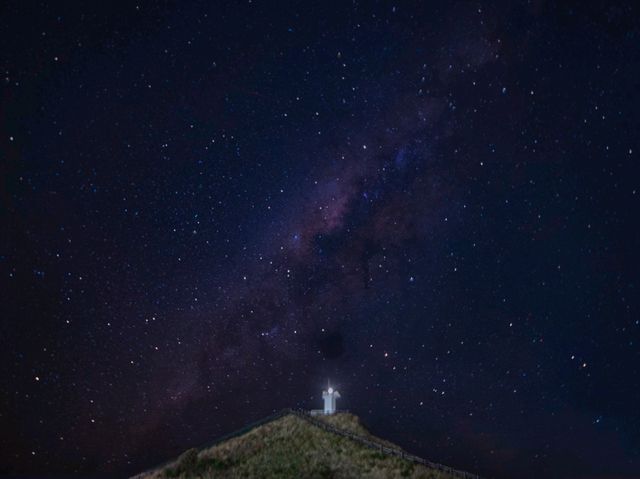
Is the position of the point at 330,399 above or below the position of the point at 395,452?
above

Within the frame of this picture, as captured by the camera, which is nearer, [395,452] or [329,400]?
[395,452]

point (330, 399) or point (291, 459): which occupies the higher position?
point (330, 399)

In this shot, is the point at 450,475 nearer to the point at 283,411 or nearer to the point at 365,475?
the point at 365,475

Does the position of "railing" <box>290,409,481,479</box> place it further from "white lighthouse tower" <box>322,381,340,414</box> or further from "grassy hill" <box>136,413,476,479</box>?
"white lighthouse tower" <box>322,381,340,414</box>

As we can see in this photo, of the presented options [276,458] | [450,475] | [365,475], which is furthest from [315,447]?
[450,475]

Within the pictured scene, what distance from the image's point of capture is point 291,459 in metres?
32.6

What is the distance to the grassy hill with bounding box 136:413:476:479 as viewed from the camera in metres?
30.3

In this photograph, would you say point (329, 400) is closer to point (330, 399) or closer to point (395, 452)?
point (330, 399)

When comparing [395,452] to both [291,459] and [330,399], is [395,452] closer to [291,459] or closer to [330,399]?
[291,459]

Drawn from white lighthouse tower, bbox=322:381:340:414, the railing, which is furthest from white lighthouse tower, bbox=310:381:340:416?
the railing

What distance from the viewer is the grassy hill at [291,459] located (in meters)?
30.3

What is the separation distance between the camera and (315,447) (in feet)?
113

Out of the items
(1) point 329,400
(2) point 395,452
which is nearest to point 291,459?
(2) point 395,452

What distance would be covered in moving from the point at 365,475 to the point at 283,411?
14417 millimetres
